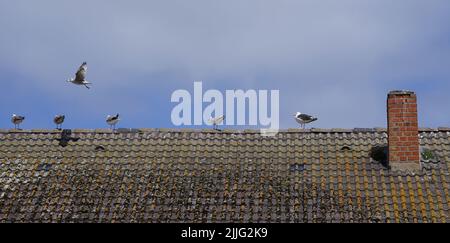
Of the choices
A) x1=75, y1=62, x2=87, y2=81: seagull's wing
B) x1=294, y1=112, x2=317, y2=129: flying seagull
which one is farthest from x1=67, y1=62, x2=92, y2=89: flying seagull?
x1=294, y1=112, x2=317, y2=129: flying seagull

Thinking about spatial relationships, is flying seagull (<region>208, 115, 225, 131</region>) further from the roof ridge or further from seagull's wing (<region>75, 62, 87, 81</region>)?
seagull's wing (<region>75, 62, 87, 81</region>)

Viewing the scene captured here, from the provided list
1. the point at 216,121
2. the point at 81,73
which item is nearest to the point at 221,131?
the point at 216,121

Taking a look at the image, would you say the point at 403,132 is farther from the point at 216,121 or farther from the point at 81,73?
the point at 81,73

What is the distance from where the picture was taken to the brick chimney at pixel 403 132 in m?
17.5

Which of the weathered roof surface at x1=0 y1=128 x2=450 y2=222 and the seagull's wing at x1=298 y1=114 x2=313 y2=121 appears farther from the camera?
the seagull's wing at x1=298 y1=114 x2=313 y2=121

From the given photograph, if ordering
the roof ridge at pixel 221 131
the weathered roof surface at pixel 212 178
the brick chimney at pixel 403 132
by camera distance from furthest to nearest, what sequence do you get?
the roof ridge at pixel 221 131
the brick chimney at pixel 403 132
the weathered roof surface at pixel 212 178

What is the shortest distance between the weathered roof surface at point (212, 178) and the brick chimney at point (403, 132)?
281 millimetres

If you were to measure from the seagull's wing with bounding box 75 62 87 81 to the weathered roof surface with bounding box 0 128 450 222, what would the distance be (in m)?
1.55

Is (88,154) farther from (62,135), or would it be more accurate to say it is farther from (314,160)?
(314,160)

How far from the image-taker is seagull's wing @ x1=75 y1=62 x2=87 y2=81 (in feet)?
66.8

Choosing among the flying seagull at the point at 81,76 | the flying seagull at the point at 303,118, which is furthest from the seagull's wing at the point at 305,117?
the flying seagull at the point at 81,76

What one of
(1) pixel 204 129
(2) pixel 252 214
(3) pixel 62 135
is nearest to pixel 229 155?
(1) pixel 204 129

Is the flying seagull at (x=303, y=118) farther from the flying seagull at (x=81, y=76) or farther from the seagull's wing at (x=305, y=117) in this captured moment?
the flying seagull at (x=81, y=76)
